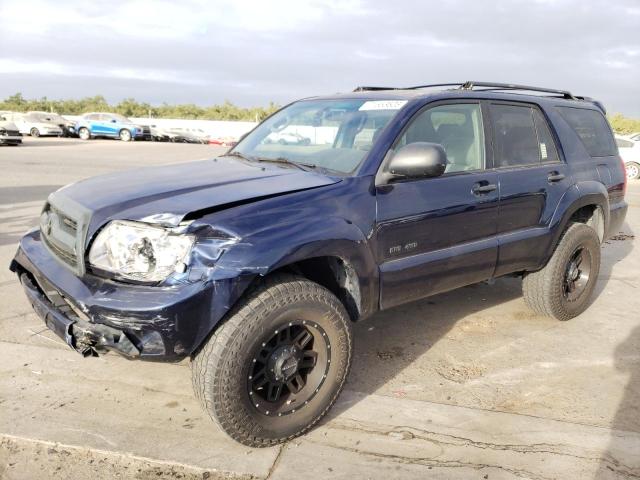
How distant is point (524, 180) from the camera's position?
4.20 metres

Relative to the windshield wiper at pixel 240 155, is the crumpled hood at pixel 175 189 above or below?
below

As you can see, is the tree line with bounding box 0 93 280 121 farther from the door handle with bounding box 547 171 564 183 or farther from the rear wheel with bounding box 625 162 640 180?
the door handle with bounding box 547 171 564 183

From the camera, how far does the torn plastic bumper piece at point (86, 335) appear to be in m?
2.55

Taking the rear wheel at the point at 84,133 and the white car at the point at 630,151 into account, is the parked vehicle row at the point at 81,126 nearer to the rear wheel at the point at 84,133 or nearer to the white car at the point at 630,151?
the rear wheel at the point at 84,133

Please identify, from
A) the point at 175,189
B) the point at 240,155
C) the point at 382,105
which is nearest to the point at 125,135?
the point at 240,155

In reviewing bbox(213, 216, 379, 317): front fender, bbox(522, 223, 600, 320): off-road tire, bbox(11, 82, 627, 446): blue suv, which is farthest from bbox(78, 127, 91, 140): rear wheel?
bbox(213, 216, 379, 317): front fender

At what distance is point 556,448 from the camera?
298cm

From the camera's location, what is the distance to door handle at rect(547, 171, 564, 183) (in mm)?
4402

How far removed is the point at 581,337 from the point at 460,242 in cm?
159

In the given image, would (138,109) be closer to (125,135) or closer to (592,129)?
(125,135)

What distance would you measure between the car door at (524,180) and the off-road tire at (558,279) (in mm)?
250

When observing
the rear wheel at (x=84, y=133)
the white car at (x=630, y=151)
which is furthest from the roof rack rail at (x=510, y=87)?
the rear wheel at (x=84, y=133)

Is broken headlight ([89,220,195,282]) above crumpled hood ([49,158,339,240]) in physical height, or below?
below

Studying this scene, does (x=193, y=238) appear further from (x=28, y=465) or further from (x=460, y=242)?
(x=460, y=242)
